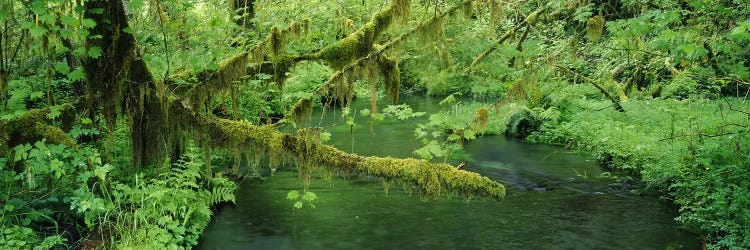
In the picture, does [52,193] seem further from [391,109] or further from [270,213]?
A: [391,109]

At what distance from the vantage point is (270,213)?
9.98 m

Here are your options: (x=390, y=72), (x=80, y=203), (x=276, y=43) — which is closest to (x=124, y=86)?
(x=80, y=203)

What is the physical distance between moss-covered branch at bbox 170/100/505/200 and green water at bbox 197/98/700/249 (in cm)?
56

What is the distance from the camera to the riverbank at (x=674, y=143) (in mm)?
8133

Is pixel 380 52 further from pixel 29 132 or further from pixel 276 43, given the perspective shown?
pixel 29 132

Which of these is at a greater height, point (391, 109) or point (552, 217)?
point (391, 109)

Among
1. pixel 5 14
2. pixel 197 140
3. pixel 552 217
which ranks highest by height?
pixel 5 14

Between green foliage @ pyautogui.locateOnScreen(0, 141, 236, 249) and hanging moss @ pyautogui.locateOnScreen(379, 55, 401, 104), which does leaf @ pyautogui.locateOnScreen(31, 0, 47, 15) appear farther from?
hanging moss @ pyautogui.locateOnScreen(379, 55, 401, 104)

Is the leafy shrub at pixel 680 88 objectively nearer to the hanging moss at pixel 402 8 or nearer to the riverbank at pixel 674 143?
the riverbank at pixel 674 143

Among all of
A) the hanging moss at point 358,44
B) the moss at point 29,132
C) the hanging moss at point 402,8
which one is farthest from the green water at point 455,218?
the moss at point 29,132

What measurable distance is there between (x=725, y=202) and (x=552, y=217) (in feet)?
8.55

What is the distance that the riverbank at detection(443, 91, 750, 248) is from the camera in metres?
8.13

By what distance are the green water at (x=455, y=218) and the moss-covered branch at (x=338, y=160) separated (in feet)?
1.85

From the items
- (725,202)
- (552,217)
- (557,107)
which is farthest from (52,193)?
(557,107)
